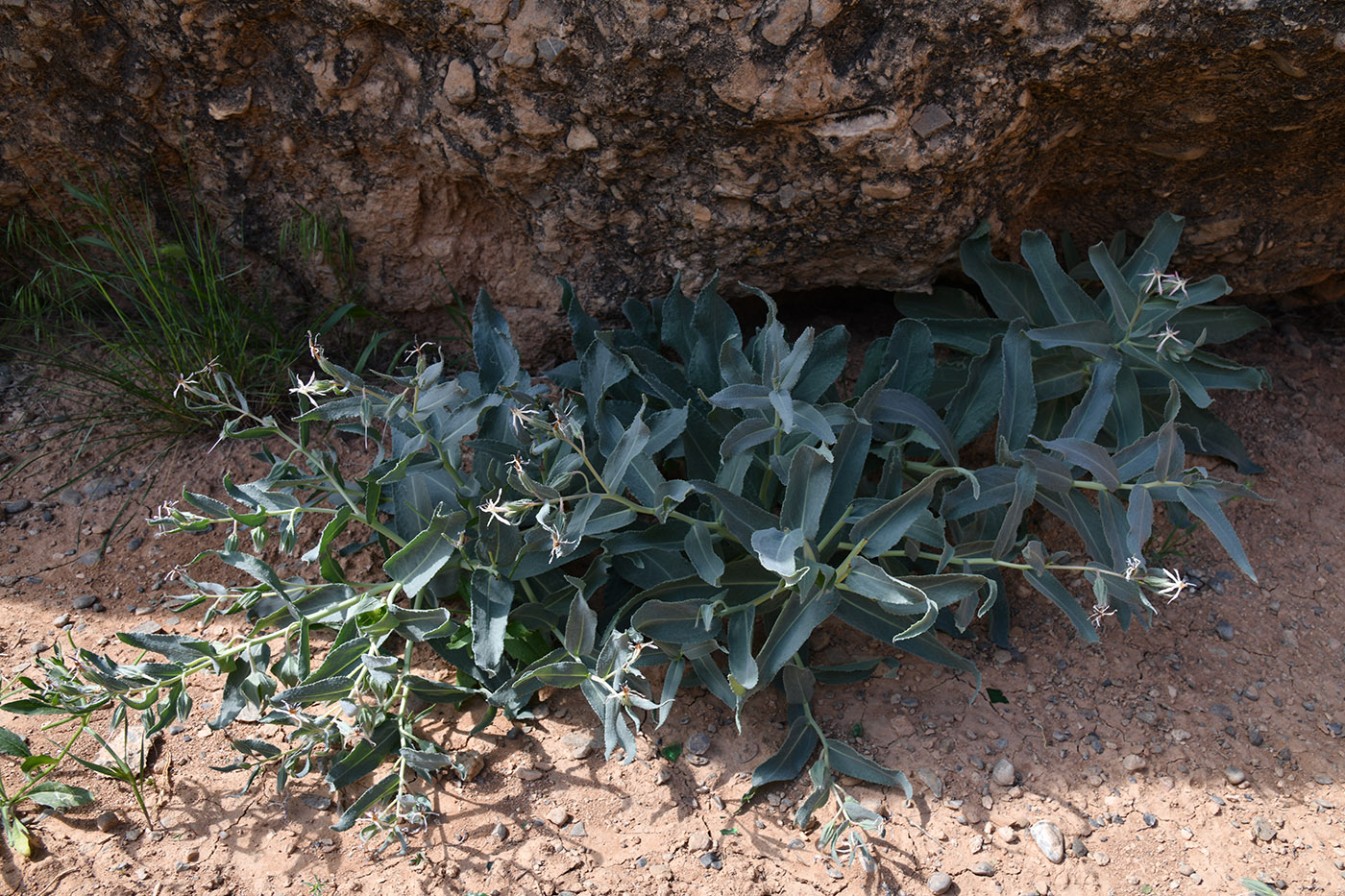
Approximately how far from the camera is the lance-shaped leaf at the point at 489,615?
6.44ft

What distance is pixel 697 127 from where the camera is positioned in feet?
7.52

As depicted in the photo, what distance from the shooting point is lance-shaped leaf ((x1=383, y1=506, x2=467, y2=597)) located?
195 centimetres

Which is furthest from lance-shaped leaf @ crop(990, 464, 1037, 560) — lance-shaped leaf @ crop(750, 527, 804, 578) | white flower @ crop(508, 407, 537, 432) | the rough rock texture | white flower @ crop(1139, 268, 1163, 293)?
white flower @ crop(508, 407, 537, 432)

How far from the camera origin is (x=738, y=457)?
6.70ft

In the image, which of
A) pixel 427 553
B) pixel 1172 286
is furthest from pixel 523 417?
pixel 1172 286

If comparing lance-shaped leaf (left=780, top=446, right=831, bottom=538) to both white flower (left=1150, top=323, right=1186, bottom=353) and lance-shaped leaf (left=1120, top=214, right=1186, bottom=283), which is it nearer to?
white flower (left=1150, top=323, right=1186, bottom=353)

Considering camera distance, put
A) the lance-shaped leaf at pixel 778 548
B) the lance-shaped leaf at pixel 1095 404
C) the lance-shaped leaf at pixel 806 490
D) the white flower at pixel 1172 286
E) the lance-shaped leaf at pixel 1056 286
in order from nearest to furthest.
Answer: the lance-shaped leaf at pixel 778 548 < the lance-shaped leaf at pixel 806 490 < the lance-shaped leaf at pixel 1095 404 < the white flower at pixel 1172 286 < the lance-shaped leaf at pixel 1056 286

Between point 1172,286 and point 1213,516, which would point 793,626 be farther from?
point 1172,286

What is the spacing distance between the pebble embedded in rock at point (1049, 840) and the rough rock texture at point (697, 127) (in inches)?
52.1

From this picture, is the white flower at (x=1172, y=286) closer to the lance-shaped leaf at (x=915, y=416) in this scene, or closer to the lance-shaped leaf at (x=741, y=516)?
the lance-shaped leaf at (x=915, y=416)

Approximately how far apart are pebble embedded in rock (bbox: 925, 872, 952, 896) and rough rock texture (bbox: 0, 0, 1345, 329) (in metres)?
1.42

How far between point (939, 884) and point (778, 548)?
0.72 meters

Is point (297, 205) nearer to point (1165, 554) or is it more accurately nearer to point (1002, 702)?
point (1002, 702)

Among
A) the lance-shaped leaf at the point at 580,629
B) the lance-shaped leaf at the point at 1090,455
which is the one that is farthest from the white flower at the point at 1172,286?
the lance-shaped leaf at the point at 580,629
